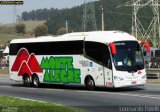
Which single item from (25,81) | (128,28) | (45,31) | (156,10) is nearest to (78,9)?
(45,31)

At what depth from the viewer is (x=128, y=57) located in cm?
2581

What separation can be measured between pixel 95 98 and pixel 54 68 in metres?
8.41

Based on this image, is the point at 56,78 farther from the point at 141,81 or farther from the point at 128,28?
the point at 128,28

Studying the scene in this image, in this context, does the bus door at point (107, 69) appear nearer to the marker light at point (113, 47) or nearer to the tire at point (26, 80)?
the marker light at point (113, 47)

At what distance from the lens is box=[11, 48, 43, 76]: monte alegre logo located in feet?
104

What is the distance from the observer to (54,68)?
98.1 ft

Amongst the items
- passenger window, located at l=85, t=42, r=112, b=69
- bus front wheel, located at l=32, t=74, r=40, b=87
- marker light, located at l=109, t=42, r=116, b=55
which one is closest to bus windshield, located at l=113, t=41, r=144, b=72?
marker light, located at l=109, t=42, r=116, b=55

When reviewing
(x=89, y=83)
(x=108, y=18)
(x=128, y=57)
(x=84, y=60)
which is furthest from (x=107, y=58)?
(x=108, y=18)

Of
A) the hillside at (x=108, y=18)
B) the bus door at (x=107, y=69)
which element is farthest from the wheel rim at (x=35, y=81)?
the hillside at (x=108, y=18)

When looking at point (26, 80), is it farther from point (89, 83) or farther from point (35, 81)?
point (89, 83)

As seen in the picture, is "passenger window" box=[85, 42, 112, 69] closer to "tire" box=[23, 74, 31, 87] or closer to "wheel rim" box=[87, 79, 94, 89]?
"wheel rim" box=[87, 79, 94, 89]

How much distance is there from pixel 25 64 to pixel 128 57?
8.86m

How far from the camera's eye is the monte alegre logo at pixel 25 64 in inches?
1248

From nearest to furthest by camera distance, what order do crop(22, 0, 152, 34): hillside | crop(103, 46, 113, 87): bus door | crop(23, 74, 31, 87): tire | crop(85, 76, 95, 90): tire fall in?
crop(103, 46, 113, 87): bus door, crop(85, 76, 95, 90): tire, crop(23, 74, 31, 87): tire, crop(22, 0, 152, 34): hillside
